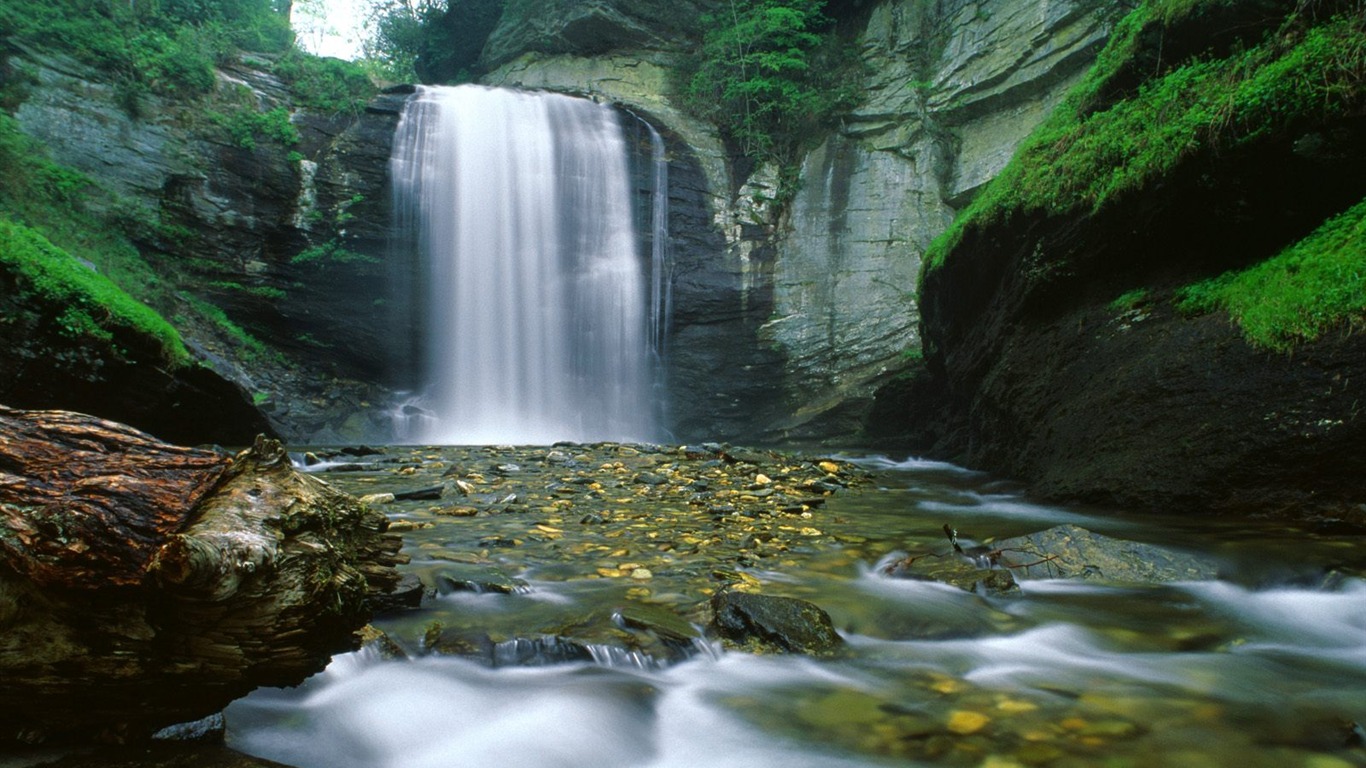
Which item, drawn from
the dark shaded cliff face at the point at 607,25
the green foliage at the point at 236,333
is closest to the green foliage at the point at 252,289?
the green foliage at the point at 236,333

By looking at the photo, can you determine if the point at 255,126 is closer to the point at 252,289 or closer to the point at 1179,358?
the point at 252,289

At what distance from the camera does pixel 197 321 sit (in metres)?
13.5

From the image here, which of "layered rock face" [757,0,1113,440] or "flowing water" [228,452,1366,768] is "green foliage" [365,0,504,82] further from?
"flowing water" [228,452,1366,768]

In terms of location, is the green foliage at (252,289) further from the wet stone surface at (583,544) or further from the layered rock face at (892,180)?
the layered rock face at (892,180)

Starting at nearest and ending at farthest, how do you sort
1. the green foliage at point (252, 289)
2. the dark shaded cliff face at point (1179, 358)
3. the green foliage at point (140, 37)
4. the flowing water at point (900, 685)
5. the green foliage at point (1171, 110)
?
1. the flowing water at point (900, 685)
2. the dark shaded cliff face at point (1179, 358)
3. the green foliage at point (1171, 110)
4. the green foliage at point (140, 37)
5. the green foliage at point (252, 289)

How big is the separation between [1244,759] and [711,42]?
21.3 meters

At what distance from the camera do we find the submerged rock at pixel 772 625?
100 inches

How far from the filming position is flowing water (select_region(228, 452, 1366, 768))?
1.91 metres

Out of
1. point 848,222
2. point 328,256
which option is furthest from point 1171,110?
point 328,256

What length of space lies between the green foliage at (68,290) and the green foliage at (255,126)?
904 centimetres

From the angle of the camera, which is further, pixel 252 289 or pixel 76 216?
pixel 252 289

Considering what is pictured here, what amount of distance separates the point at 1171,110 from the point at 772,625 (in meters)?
5.91

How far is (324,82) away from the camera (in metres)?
16.6

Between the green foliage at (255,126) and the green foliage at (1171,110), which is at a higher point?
the green foliage at (255,126)
